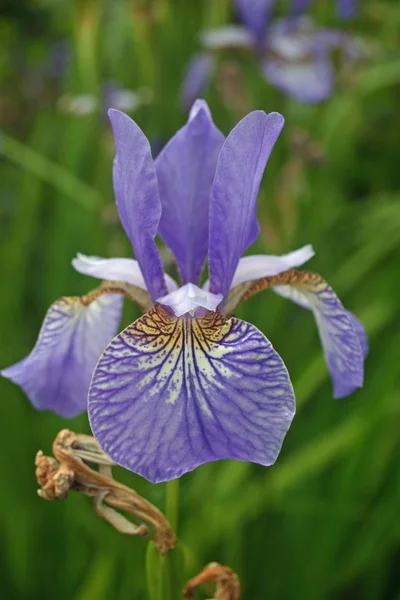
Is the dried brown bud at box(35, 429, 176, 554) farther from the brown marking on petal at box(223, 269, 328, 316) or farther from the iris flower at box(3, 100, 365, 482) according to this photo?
the brown marking on petal at box(223, 269, 328, 316)

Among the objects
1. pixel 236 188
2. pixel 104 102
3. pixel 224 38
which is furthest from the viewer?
pixel 224 38

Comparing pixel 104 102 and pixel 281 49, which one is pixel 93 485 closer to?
pixel 104 102

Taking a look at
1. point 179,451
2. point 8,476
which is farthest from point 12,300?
point 179,451

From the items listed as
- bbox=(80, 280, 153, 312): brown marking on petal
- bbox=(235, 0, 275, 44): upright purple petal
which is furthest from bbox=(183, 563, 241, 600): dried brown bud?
bbox=(235, 0, 275, 44): upright purple petal

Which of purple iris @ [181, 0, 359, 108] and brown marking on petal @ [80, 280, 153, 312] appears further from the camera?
purple iris @ [181, 0, 359, 108]

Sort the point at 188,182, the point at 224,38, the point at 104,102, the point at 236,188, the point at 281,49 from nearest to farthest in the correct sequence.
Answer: the point at 236,188
the point at 188,182
the point at 104,102
the point at 224,38
the point at 281,49

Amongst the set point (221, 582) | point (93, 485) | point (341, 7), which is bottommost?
point (221, 582)

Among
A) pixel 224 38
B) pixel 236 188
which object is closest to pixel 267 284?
pixel 236 188
